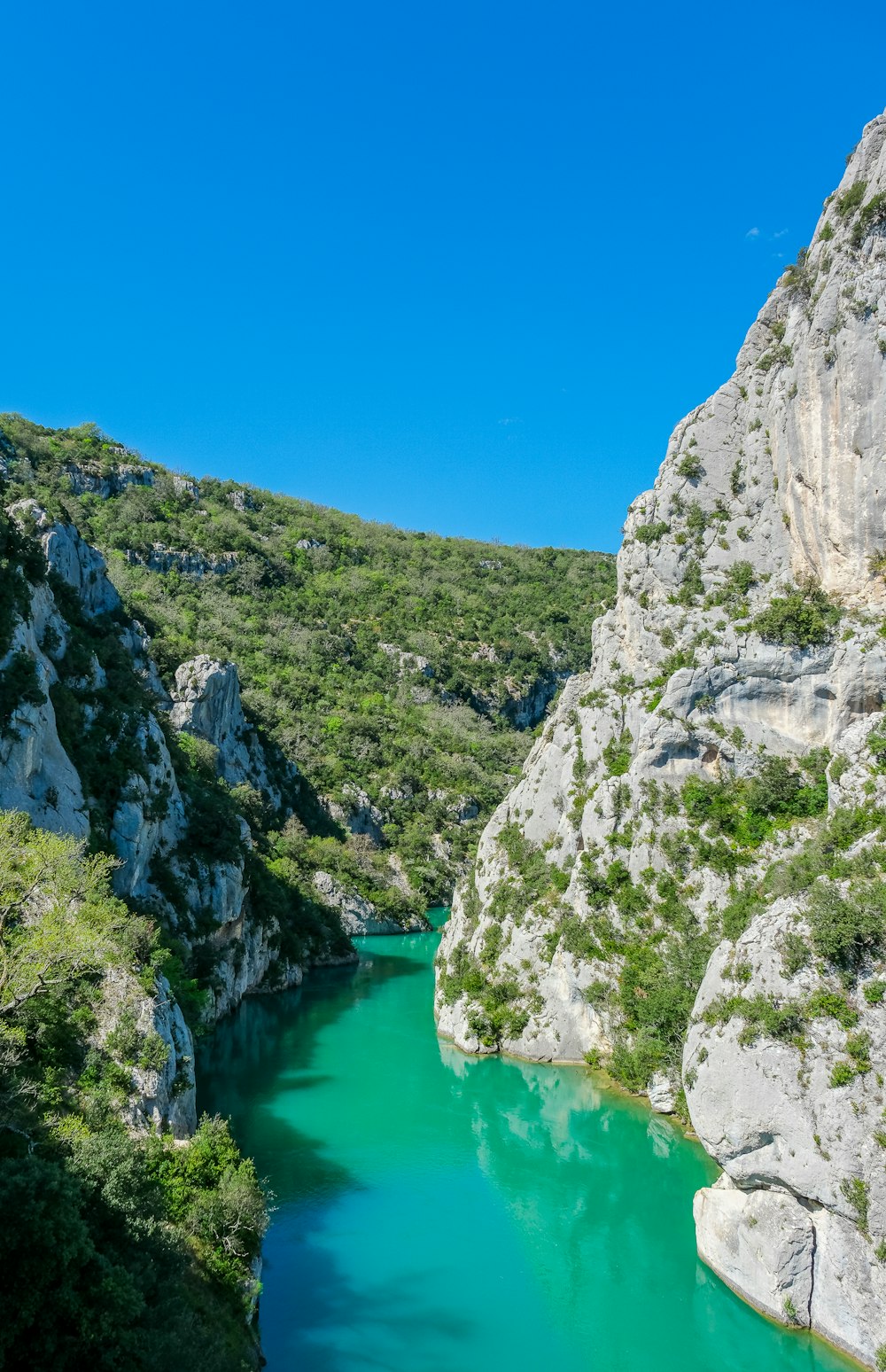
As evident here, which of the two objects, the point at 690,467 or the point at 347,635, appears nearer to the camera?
the point at 690,467

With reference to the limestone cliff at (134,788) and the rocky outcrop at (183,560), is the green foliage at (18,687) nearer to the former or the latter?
the limestone cliff at (134,788)

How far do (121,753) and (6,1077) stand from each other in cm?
1773

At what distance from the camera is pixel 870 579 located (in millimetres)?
27984

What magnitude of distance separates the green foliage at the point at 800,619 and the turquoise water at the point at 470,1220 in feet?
56.4

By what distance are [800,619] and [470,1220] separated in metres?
22.1

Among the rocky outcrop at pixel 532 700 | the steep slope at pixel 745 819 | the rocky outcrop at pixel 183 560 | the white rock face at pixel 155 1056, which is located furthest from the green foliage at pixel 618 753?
the rocky outcrop at pixel 532 700

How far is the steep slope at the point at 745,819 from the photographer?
16734 millimetres

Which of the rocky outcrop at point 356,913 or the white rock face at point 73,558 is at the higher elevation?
the white rock face at point 73,558

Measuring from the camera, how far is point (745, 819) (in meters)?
28.8

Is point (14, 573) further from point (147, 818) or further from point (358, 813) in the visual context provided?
point (358, 813)

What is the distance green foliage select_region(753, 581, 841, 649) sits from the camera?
28672 millimetres

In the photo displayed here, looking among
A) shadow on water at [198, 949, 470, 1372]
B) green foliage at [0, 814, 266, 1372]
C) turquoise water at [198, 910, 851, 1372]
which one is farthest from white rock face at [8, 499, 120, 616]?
turquoise water at [198, 910, 851, 1372]

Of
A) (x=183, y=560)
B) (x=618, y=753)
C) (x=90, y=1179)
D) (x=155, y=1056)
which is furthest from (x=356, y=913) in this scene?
(x=90, y=1179)

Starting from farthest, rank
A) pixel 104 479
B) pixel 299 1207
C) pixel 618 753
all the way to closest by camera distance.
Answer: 1. pixel 104 479
2. pixel 618 753
3. pixel 299 1207
